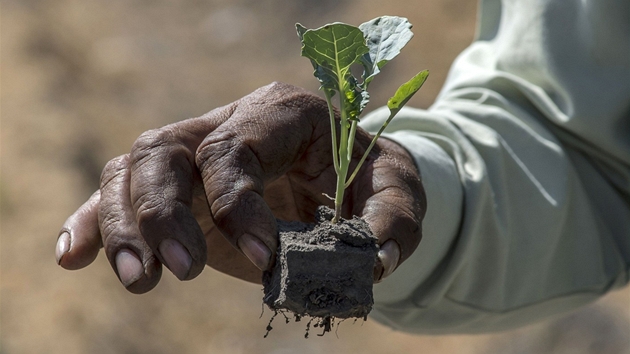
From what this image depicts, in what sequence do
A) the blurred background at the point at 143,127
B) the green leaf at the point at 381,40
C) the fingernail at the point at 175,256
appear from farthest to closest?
the blurred background at the point at 143,127
the green leaf at the point at 381,40
the fingernail at the point at 175,256

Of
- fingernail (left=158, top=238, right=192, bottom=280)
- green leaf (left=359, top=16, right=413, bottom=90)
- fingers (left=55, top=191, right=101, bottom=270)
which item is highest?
green leaf (left=359, top=16, right=413, bottom=90)

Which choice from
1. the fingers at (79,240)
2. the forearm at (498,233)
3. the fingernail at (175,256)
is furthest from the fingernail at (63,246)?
the forearm at (498,233)

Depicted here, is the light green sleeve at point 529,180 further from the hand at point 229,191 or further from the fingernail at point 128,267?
the fingernail at point 128,267

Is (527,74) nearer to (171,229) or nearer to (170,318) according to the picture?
(171,229)

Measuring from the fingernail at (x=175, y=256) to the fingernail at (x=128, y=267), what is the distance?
0.06 m

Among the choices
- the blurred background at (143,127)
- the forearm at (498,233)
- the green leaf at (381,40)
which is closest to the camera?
the green leaf at (381,40)

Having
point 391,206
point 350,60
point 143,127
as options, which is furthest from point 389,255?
point 143,127

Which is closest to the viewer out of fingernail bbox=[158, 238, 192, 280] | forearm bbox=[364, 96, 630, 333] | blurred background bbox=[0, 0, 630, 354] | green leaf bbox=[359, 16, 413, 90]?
fingernail bbox=[158, 238, 192, 280]

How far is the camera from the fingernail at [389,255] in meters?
1.57

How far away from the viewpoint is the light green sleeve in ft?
7.11

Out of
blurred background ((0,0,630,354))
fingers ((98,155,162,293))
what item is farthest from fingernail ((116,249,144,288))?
blurred background ((0,0,630,354))

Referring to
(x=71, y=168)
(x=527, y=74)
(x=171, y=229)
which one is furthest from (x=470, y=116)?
(x=71, y=168)

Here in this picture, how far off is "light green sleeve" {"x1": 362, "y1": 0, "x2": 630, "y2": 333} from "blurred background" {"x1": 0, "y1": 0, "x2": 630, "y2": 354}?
4414mm

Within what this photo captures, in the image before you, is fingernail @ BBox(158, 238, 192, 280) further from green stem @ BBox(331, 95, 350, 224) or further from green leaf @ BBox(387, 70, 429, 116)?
green leaf @ BBox(387, 70, 429, 116)
